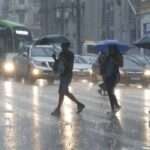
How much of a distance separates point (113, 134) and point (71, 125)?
1518 millimetres

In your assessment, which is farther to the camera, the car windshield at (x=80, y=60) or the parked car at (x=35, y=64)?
the car windshield at (x=80, y=60)

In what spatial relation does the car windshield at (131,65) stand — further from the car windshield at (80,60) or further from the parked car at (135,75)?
the car windshield at (80,60)

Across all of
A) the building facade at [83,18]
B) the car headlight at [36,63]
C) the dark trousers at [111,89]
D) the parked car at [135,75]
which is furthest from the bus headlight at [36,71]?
the building facade at [83,18]

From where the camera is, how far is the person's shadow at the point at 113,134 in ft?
39.5

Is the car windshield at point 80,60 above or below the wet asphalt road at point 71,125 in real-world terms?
below

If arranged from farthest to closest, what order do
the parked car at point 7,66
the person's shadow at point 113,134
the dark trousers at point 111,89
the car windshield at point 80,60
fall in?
the car windshield at point 80,60, the parked car at point 7,66, the dark trousers at point 111,89, the person's shadow at point 113,134

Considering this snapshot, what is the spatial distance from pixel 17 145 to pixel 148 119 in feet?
17.1

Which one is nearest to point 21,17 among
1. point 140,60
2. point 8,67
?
point 8,67

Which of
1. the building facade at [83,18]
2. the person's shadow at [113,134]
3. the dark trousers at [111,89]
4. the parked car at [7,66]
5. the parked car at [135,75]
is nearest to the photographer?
the person's shadow at [113,134]

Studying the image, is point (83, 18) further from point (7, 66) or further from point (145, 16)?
point (7, 66)

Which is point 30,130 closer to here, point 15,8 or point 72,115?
point 72,115

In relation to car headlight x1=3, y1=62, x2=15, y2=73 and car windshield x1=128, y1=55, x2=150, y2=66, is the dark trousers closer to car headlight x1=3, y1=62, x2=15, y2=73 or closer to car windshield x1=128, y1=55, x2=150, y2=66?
car windshield x1=128, y1=55, x2=150, y2=66

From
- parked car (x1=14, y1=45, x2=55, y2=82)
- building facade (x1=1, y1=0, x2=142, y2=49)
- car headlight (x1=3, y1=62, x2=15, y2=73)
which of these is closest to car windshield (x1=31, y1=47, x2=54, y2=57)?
parked car (x1=14, y1=45, x2=55, y2=82)

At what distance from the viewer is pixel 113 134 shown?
44.6 feet
